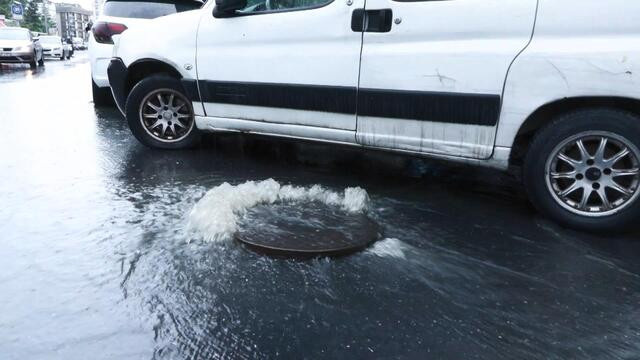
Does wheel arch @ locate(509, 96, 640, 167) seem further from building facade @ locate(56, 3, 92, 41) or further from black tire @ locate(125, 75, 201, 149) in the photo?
building facade @ locate(56, 3, 92, 41)

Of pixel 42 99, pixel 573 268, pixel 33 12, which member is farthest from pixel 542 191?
pixel 33 12

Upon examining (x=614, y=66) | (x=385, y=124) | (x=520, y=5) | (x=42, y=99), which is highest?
(x=520, y=5)

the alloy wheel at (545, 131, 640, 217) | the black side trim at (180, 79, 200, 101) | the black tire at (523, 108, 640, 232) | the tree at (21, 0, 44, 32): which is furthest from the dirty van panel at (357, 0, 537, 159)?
the tree at (21, 0, 44, 32)

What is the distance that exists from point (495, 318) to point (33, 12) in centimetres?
9066

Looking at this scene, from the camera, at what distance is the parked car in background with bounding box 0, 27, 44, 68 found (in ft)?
67.6

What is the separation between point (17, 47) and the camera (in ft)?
67.7

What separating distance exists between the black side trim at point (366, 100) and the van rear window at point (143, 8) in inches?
130

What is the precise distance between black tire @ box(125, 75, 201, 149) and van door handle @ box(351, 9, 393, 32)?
190 centimetres

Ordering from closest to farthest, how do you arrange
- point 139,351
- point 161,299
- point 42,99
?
point 139,351 < point 161,299 < point 42,99

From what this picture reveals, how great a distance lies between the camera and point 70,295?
2551 millimetres

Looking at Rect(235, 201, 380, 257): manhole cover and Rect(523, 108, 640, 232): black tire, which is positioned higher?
Rect(523, 108, 640, 232): black tire

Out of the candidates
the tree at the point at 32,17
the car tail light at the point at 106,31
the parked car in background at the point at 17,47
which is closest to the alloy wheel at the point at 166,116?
the car tail light at the point at 106,31

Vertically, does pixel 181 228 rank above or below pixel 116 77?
below

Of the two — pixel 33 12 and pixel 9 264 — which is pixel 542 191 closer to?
pixel 9 264
